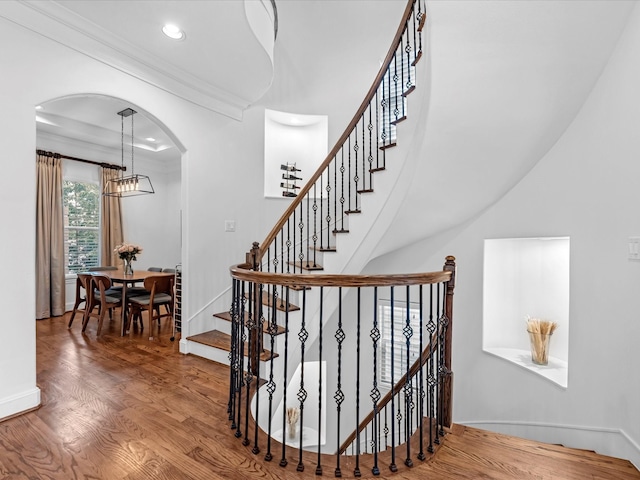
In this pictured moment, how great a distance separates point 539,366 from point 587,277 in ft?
3.45

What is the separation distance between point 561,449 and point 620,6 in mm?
2742

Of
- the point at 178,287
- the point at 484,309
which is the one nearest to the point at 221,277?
the point at 178,287

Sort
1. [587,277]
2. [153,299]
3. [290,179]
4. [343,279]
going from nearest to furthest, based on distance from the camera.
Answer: [343,279]
[587,277]
[153,299]
[290,179]

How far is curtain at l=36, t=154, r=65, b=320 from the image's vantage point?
4.91 metres

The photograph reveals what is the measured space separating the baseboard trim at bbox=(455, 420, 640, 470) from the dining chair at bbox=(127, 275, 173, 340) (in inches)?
149

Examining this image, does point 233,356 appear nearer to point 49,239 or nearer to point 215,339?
point 215,339

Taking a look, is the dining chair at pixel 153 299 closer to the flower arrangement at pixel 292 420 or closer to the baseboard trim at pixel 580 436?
the flower arrangement at pixel 292 420

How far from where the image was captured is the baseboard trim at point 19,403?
216 centimetres

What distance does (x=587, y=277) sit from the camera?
8.15ft

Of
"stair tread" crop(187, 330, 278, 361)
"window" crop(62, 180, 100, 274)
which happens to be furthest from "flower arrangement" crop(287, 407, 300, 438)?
"window" crop(62, 180, 100, 274)

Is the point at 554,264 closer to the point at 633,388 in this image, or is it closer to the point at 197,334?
the point at 633,388

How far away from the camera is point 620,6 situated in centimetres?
201

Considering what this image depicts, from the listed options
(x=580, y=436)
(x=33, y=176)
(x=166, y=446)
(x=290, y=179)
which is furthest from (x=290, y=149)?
(x=580, y=436)

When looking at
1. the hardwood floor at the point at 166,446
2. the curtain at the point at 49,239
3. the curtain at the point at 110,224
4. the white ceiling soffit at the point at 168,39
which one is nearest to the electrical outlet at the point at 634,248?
the hardwood floor at the point at 166,446
